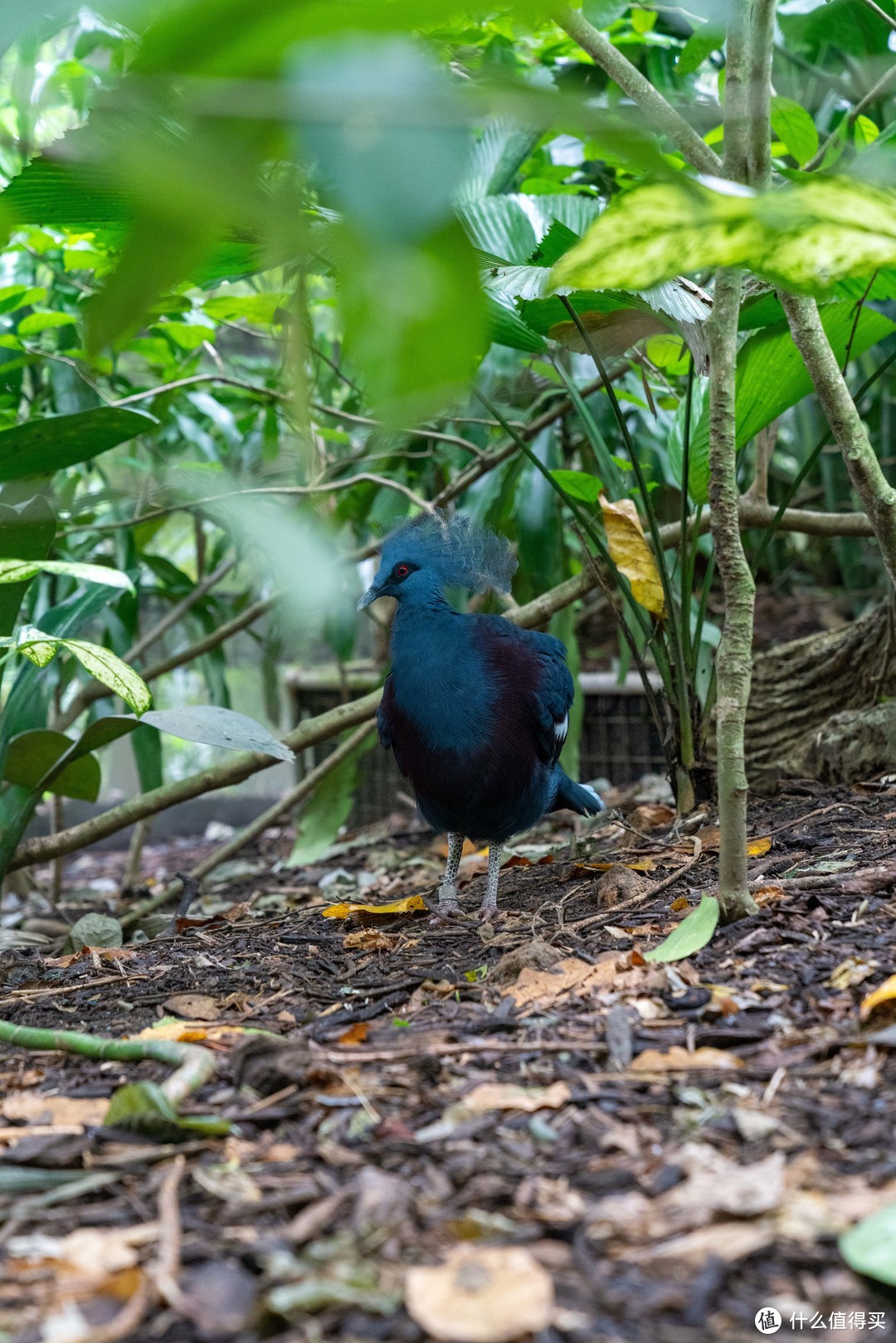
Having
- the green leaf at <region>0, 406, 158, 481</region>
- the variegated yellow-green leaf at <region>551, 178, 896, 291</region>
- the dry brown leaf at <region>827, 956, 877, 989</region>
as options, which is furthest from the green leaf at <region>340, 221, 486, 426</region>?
the green leaf at <region>0, 406, 158, 481</region>

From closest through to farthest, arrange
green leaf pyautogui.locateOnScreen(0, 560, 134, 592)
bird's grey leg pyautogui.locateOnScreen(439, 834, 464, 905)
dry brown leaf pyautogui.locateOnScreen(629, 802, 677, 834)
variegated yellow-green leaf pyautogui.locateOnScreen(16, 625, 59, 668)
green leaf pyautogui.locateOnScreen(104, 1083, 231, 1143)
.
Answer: green leaf pyautogui.locateOnScreen(104, 1083, 231, 1143) < variegated yellow-green leaf pyautogui.locateOnScreen(16, 625, 59, 668) < green leaf pyautogui.locateOnScreen(0, 560, 134, 592) < bird's grey leg pyautogui.locateOnScreen(439, 834, 464, 905) < dry brown leaf pyautogui.locateOnScreen(629, 802, 677, 834)

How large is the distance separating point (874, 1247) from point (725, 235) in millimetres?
800

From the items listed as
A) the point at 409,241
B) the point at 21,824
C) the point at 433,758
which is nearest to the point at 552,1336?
the point at 409,241

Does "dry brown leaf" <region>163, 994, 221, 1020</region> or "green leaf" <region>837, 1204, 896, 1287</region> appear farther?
"dry brown leaf" <region>163, 994, 221, 1020</region>

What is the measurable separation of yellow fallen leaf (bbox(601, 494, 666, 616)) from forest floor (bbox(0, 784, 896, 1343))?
735 mm

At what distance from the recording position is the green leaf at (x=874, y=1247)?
2.63 ft

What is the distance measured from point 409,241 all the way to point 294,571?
14 cm

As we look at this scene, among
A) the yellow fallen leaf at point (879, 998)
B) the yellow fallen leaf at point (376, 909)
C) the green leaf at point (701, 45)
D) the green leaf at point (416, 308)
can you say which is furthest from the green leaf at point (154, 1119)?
the green leaf at point (701, 45)

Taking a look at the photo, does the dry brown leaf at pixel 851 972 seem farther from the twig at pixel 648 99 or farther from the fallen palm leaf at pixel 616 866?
the twig at pixel 648 99

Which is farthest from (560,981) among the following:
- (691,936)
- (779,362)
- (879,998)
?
(779,362)

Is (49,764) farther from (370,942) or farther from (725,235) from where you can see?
(725,235)

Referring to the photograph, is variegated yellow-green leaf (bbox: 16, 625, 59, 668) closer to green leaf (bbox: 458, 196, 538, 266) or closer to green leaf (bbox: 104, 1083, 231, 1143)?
green leaf (bbox: 104, 1083, 231, 1143)

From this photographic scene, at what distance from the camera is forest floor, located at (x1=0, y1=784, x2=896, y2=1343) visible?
82cm

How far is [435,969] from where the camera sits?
173cm
